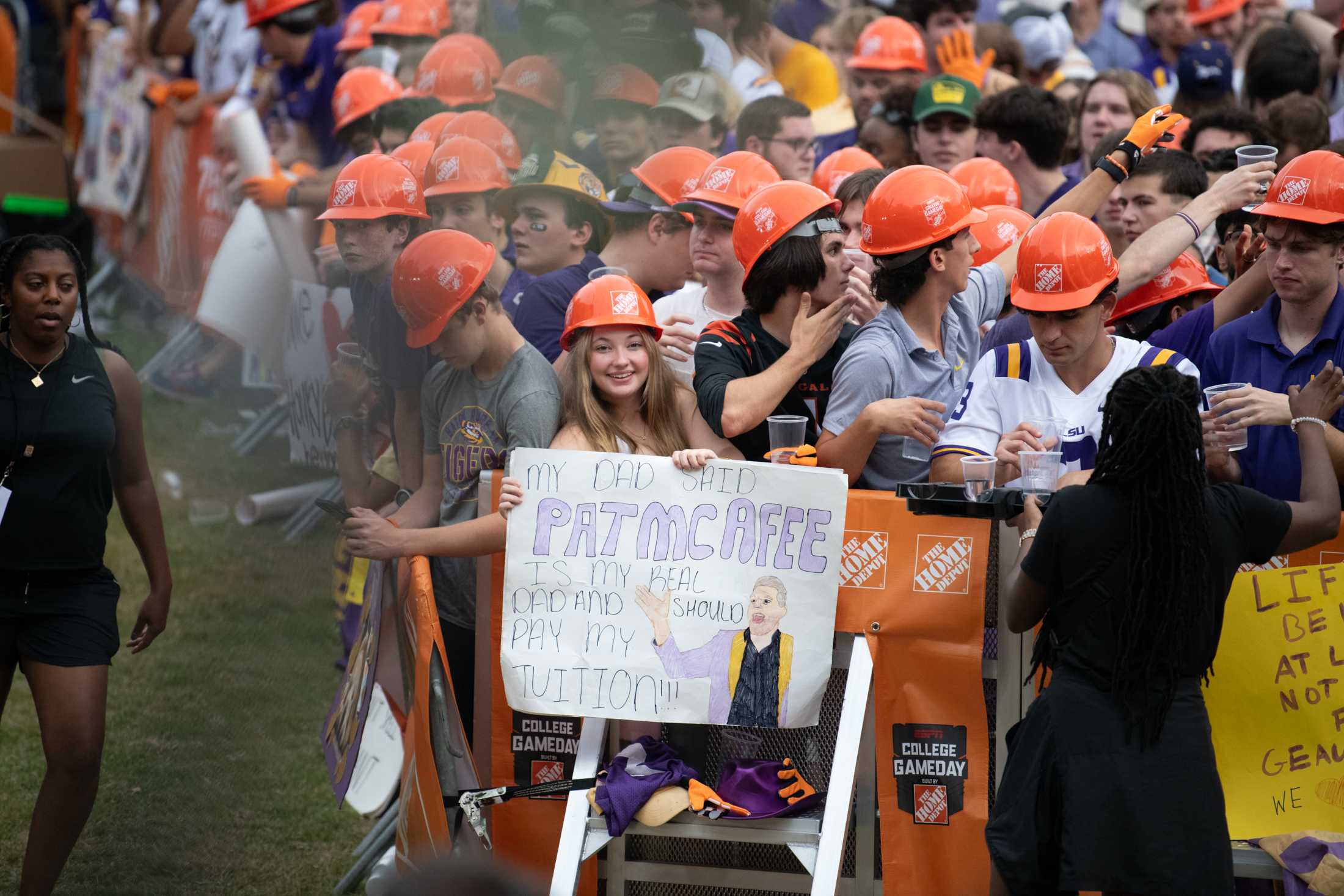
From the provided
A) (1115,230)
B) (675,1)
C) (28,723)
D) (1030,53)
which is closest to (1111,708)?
(675,1)

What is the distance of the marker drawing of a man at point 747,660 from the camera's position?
354 centimetres

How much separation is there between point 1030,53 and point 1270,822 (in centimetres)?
699

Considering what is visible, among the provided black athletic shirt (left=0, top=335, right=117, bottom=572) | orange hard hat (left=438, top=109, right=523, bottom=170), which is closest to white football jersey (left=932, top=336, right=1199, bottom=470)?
orange hard hat (left=438, top=109, right=523, bottom=170)

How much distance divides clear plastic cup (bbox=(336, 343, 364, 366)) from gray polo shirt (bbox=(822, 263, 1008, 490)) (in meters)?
2.85

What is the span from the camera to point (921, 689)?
3.58 meters

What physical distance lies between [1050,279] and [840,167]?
216 centimetres

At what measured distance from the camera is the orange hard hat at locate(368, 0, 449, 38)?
6.80 m

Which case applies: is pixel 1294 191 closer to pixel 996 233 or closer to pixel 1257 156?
pixel 1257 156

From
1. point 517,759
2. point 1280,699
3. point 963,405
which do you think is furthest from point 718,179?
point 1280,699

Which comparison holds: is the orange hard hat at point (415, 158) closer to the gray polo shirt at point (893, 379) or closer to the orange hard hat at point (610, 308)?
the orange hard hat at point (610, 308)

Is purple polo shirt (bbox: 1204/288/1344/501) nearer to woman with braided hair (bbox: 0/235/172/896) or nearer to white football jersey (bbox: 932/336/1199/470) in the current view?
white football jersey (bbox: 932/336/1199/470)

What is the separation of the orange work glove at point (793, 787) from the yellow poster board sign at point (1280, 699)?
995 mm

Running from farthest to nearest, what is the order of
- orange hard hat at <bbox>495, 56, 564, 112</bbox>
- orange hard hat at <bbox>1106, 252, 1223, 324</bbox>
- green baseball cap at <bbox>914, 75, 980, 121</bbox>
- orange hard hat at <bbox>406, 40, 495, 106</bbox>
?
green baseball cap at <bbox>914, 75, 980, 121</bbox>
orange hard hat at <bbox>1106, 252, 1223, 324</bbox>
orange hard hat at <bbox>406, 40, 495, 106</bbox>
orange hard hat at <bbox>495, 56, 564, 112</bbox>

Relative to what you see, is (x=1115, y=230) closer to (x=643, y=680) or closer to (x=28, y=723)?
(x=643, y=680)
